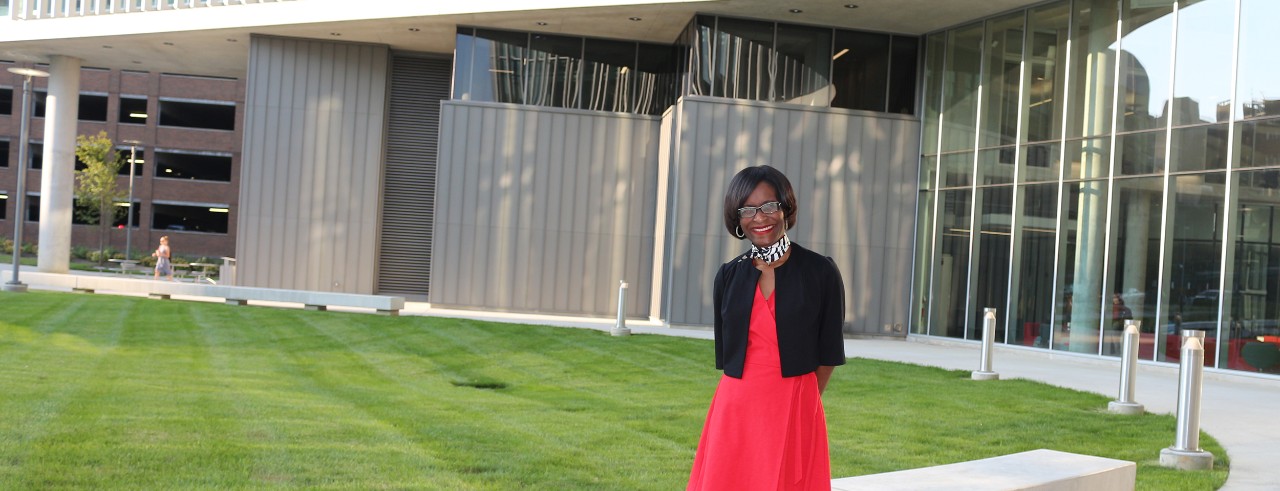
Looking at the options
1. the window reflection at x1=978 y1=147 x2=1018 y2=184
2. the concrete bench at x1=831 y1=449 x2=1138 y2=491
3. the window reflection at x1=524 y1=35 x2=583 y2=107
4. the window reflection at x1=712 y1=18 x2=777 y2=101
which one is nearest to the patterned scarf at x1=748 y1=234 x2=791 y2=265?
the concrete bench at x1=831 y1=449 x2=1138 y2=491

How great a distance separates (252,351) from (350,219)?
12911 mm

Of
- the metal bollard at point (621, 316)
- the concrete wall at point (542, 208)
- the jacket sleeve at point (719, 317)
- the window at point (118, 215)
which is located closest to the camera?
the jacket sleeve at point (719, 317)

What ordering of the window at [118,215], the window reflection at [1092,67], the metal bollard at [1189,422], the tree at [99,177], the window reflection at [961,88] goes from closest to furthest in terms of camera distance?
the metal bollard at [1189,422]
the window reflection at [1092,67]
the window reflection at [961,88]
the tree at [99,177]
the window at [118,215]

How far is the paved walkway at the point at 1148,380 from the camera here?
875cm

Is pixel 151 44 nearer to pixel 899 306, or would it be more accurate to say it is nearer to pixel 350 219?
pixel 350 219

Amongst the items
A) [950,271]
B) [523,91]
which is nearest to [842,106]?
[950,271]

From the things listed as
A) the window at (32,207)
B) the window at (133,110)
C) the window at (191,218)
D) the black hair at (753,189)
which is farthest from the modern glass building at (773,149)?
the window at (32,207)

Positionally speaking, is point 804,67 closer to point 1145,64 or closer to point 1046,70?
point 1046,70

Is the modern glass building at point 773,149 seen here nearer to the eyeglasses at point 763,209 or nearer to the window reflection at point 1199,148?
the window reflection at point 1199,148

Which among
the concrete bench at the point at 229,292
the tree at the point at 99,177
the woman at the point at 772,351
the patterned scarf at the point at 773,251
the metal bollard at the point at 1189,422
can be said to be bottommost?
the concrete bench at the point at 229,292

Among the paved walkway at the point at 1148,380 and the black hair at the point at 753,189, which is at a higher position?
the black hair at the point at 753,189

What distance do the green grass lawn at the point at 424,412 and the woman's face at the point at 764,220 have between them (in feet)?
9.89

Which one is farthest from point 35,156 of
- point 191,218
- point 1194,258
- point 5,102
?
point 1194,258

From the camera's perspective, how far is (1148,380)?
15.1 metres
